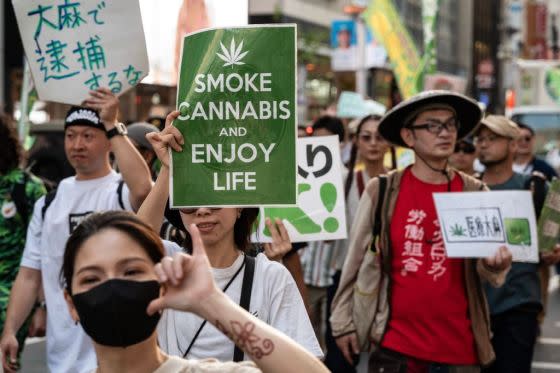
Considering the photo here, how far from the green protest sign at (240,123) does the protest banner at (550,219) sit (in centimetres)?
335

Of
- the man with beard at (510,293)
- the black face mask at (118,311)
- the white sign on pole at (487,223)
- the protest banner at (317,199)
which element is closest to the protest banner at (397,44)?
the man with beard at (510,293)

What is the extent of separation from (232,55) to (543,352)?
7767 millimetres

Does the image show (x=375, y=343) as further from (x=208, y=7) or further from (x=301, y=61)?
(x=301, y=61)

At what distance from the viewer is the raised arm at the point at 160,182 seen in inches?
158

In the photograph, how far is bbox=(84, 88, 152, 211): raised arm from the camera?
5.06 m

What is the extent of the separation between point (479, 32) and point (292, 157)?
99.3 m

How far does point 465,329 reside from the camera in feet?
18.7

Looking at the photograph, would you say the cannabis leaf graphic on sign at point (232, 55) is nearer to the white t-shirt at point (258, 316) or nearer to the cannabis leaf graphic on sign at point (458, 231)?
the white t-shirt at point (258, 316)

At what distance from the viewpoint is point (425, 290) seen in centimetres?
569

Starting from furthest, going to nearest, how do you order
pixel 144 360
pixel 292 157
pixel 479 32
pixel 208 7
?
pixel 479 32 → pixel 208 7 → pixel 292 157 → pixel 144 360

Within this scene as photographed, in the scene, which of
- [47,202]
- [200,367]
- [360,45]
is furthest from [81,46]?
[360,45]

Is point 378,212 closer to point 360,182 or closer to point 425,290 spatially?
point 425,290

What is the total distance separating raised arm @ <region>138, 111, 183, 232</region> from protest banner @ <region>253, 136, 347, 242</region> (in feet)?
5.31

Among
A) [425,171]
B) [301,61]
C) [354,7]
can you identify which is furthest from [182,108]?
[301,61]
